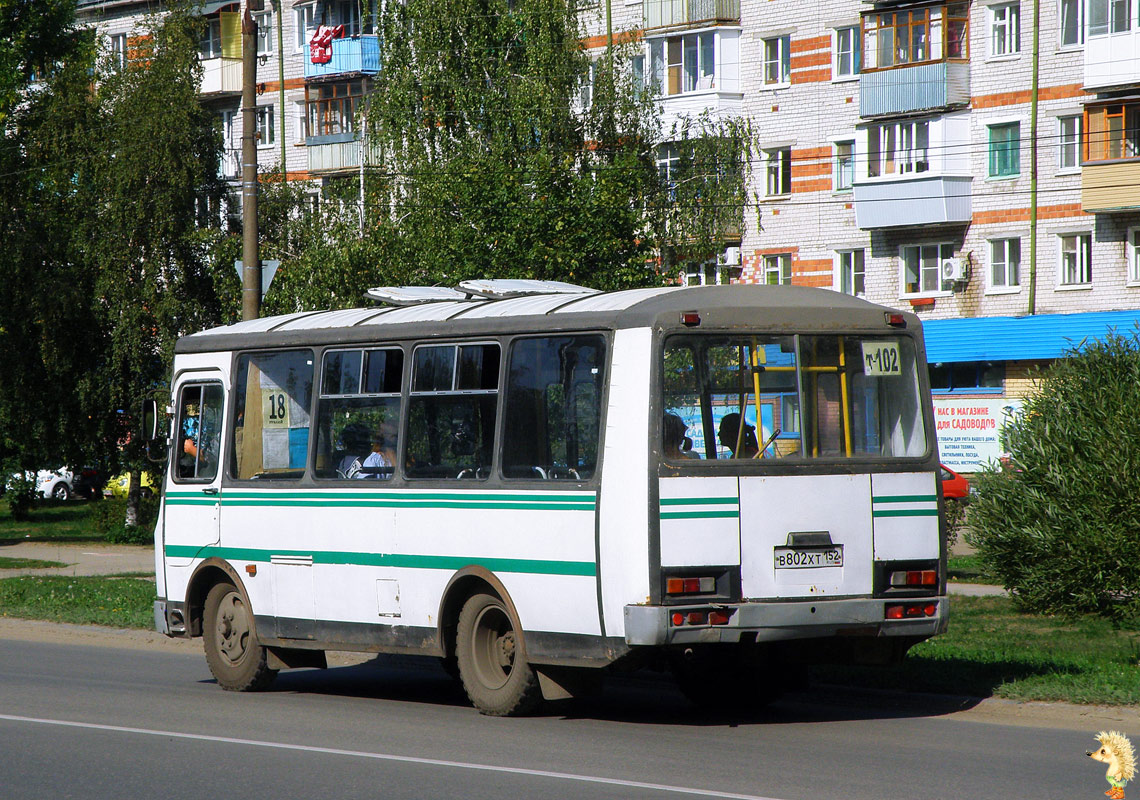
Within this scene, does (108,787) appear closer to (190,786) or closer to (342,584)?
(190,786)

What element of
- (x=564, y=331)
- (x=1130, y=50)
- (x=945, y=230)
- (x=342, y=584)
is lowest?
(x=342, y=584)

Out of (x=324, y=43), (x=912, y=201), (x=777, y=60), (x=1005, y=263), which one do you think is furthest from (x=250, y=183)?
(x=324, y=43)

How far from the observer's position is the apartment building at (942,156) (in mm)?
39656

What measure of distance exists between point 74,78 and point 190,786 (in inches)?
1181

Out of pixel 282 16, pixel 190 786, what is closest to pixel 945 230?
pixel 282 16

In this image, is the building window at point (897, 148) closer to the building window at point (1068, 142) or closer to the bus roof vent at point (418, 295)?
the building window at point (1068, 142)

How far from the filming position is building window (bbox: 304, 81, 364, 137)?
181 feet

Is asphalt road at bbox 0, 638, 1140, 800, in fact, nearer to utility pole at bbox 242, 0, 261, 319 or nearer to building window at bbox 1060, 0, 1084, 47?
utility pole at bbox 242, 0, 261, 319

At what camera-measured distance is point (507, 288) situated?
12.6 meters

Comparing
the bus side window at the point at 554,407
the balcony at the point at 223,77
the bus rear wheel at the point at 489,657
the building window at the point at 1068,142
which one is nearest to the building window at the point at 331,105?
the balcony at the point at 223,77

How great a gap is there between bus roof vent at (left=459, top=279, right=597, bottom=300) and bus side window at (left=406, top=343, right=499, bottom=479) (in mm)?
920

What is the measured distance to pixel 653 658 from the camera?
10.2 metres

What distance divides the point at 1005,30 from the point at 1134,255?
6.91 m

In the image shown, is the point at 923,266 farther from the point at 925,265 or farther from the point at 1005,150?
the point at 1005,150
